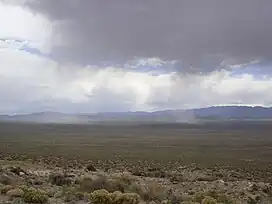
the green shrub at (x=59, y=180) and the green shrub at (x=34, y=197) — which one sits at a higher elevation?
the green shrub at (x=34, y=197)

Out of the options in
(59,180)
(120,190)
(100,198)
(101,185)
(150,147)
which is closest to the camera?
(100,198)

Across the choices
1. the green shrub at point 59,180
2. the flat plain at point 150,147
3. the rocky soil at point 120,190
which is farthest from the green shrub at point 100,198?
the flat plain at point 150,147

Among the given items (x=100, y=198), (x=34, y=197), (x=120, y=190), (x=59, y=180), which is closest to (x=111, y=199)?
(x=100, y=198)

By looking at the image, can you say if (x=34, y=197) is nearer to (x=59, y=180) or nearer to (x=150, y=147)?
(x=59, y=180)

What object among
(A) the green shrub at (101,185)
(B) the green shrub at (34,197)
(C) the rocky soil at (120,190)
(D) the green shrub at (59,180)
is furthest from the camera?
(D) the green shrub at (59,180)

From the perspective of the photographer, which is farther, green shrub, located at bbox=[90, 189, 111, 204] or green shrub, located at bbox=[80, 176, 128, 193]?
green shrub, located at bbox=[80, 176, 128, 193]

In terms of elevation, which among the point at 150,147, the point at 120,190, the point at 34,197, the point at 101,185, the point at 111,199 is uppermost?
the point at 34,197

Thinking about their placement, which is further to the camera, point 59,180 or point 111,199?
point 59,180

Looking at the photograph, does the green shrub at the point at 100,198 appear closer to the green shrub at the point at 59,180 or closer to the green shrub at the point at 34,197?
the green shrub at the point at 34,197

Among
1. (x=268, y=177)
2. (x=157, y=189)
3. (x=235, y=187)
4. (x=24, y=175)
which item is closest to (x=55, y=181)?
(x=24, y=175)

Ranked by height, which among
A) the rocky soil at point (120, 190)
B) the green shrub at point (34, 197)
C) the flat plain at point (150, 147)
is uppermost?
the green shrub at point (34, 197)

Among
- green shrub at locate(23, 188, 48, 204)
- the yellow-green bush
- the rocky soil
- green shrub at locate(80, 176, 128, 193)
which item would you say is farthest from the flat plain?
green shrub at locate(23, 188, 48, 204)

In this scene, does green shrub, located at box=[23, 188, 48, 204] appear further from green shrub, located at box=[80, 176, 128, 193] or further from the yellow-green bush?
green shrub, located at box=[80, 176, 128, 193]

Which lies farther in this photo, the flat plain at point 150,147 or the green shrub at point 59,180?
the flat plain at point 150,147
